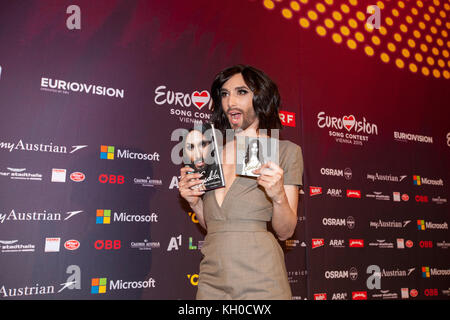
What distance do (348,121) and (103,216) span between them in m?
2.38

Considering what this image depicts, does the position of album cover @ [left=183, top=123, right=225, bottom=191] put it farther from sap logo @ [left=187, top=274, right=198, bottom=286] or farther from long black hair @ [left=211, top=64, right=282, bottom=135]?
sap logo @ [left=187, top=274, right=198, bottom=286]

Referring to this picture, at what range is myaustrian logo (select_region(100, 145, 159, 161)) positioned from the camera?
2777mm

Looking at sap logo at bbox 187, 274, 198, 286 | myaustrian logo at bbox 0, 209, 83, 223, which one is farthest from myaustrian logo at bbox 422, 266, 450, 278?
myaustrian logo at bbox 0, 209, 83, 223

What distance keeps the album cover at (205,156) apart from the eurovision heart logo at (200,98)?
1.24m

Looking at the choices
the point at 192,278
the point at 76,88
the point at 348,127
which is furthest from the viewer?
the point at 348,127

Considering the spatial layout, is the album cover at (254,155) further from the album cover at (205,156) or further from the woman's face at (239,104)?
the woman's face at (239,104)

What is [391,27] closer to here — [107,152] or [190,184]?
[107,152]

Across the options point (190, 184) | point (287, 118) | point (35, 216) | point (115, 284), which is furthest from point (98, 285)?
point (287, 118)

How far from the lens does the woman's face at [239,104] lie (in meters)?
2.03

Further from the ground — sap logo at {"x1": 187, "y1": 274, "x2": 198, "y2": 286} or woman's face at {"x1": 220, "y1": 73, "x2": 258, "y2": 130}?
woman's face at {"x1": 220, "y1": 73, "x2": 258, "y2": 130}

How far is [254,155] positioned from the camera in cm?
173

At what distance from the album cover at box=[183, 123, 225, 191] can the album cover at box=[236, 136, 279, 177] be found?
12 centimetres

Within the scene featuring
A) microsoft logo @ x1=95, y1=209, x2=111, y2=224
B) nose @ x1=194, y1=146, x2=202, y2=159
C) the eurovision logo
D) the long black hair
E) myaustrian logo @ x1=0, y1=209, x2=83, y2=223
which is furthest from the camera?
the eurovision logo

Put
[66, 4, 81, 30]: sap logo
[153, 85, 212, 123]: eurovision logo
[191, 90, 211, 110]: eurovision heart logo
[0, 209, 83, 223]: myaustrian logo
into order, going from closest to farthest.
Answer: [0, 209, 83, 223]: myaustrian logo
[66, 4, 81, 30]: sap logo
[153, 85, 212, 123]: eurovision logo
[191, 90, 211, 110]: eurovision heart logo
